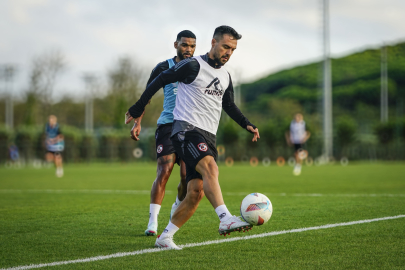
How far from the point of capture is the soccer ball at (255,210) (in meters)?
4.62

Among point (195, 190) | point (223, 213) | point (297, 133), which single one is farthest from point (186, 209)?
point (297, 133)

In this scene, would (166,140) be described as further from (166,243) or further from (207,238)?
(166,243)

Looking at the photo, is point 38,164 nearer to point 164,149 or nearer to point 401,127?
point 401,127

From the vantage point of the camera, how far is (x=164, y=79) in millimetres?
4848

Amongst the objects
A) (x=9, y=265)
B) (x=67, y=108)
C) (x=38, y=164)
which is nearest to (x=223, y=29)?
(x=9, y=265)

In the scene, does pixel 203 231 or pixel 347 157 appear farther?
pixel 347 157

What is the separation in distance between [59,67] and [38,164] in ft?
51.2

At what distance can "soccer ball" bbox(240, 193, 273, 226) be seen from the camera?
4625mm

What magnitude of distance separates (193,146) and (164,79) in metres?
0.73

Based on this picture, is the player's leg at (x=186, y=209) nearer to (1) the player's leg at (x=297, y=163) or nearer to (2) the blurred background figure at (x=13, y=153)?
(1) the player's leg at (x=297, y=163)

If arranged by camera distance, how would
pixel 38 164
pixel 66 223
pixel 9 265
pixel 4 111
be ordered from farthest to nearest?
pixel 4 111 → pixel 38 164 → pixel 66 223 → pixel 9 265

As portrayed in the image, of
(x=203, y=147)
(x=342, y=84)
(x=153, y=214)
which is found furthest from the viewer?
(x=342, y=84)

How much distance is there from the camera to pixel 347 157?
1868 inches

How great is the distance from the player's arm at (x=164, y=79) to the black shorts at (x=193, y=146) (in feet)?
1.48
